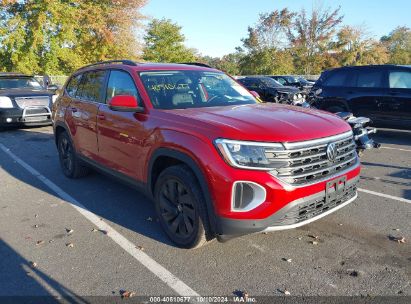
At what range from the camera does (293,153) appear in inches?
121

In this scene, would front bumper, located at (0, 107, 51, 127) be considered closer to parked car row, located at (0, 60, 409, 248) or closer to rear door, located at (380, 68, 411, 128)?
parked car row, located at (0, 60, 409, 248)

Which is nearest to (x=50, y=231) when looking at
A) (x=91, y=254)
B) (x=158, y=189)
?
(x=91, y=254)

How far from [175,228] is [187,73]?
1.96 m

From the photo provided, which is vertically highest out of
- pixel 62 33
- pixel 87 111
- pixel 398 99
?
pixel 62 33

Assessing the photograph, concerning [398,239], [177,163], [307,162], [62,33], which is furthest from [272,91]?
[62,33]

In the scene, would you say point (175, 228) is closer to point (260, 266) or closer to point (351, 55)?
point (260, 266)

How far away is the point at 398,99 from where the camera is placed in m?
8.78

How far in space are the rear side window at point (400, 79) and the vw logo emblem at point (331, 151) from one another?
6576 millimetres

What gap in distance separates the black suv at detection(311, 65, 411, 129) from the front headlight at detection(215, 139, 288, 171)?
23.2 feet

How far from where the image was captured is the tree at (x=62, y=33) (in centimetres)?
2395

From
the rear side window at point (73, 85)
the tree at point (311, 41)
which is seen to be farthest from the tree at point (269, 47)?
the rear side window at point (73, 85)

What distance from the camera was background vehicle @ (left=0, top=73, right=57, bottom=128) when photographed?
10.6 metres

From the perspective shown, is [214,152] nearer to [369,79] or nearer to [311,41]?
[369,79]

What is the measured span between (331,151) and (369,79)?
276 inches
